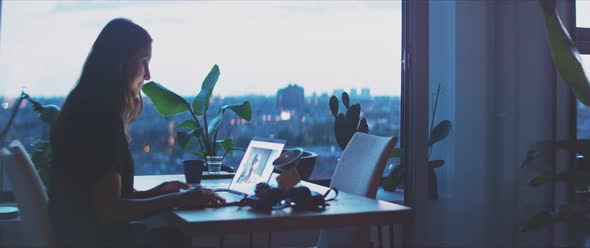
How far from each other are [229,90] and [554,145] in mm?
1717

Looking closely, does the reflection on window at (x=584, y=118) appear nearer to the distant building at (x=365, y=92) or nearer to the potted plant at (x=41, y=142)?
the distant building at (x=365, y=92)

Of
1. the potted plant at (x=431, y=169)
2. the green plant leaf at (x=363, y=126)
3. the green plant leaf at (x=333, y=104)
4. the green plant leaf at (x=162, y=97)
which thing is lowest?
the potted plant at (x=431, y=169)

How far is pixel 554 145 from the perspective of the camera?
3010 mm

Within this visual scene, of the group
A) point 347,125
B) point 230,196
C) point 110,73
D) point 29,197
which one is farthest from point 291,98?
point 29,197

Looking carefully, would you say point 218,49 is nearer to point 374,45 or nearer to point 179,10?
point 179,10

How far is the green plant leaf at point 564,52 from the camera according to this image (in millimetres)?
2818

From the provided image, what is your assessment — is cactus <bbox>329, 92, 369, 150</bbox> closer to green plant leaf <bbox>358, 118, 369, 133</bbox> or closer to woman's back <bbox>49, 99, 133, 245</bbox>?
green plant leaf <bbox>358, 118, 369, 133</bbox>

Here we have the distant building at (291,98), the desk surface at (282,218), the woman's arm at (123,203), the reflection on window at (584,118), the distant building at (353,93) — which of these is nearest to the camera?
the desk surface at (282,218)

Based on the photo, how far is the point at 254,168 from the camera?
230cm

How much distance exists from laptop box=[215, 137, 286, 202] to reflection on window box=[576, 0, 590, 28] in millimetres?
2151

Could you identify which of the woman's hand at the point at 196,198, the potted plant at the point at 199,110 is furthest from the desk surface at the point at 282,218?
the potted plant at the point at 199,110

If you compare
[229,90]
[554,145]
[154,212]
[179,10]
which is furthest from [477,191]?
[154,212]

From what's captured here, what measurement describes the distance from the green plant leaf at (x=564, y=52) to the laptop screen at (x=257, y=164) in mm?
1380

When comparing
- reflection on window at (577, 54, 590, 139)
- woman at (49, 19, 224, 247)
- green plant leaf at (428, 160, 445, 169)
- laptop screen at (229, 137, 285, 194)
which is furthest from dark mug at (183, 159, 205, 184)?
reflection on window at (577, 54, 590, 139)
